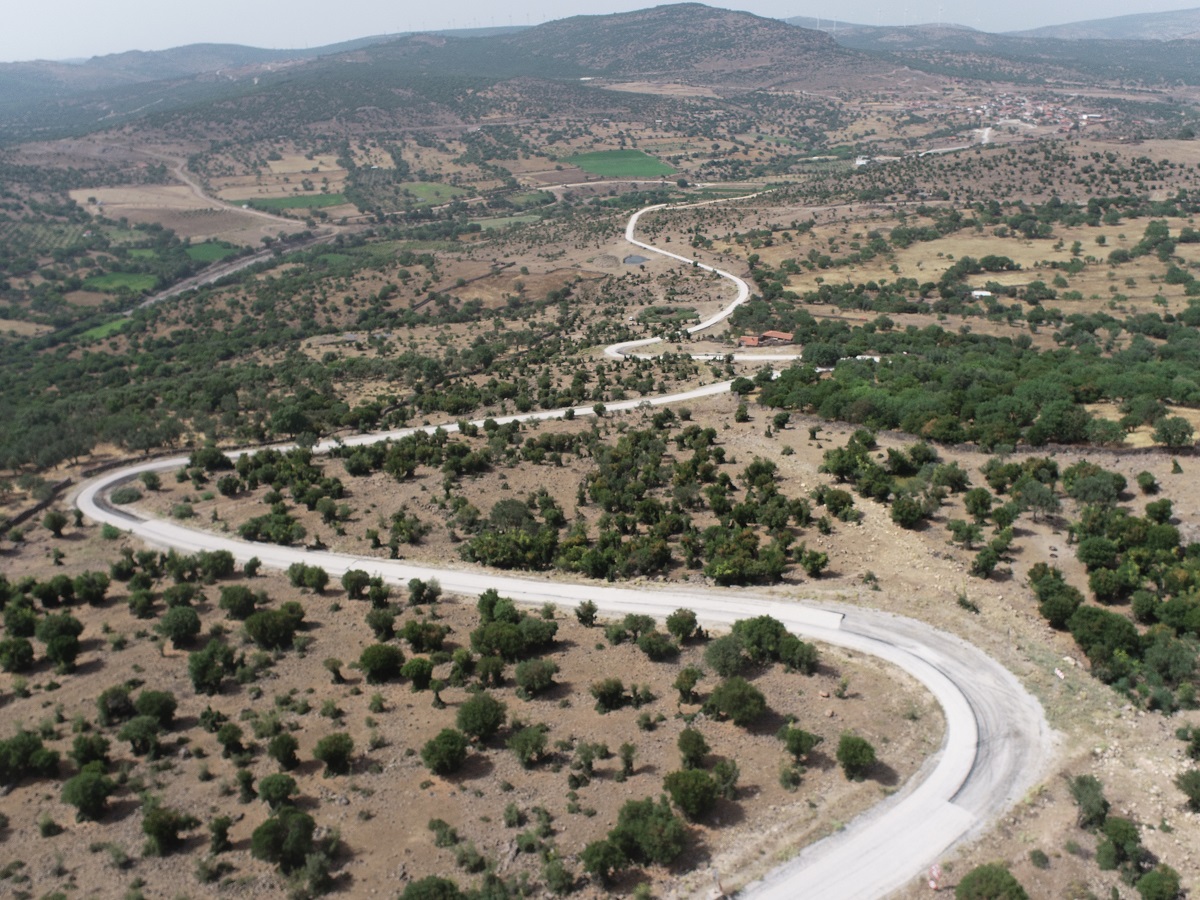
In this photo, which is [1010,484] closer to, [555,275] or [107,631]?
[107,631]

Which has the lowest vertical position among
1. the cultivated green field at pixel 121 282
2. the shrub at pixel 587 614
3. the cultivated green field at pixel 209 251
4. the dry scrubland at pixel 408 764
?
the dry scrubland at pixel 408 764

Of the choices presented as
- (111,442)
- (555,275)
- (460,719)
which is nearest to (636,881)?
(460,719)

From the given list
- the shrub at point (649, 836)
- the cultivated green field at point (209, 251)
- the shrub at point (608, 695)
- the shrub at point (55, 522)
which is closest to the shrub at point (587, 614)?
the shrub at point (608, 695)

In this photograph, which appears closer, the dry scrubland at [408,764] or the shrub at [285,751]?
the dry scrubland at [408,764]

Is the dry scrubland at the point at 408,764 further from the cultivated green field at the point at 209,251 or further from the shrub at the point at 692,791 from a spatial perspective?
the cultivated green field at the point at 209,251

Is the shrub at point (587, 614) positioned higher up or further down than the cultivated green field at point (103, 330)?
further down

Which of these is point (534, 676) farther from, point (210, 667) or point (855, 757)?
point (210, 667)
